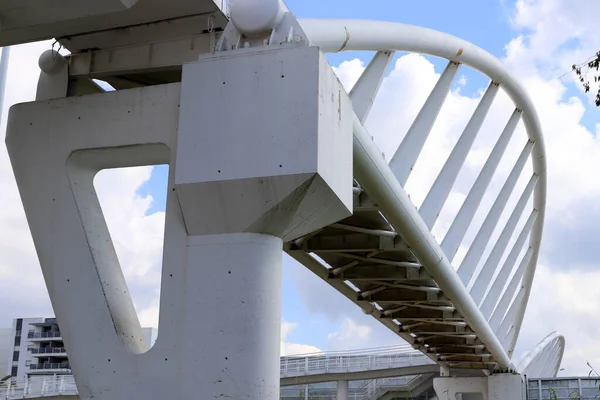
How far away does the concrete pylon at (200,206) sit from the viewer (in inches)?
303

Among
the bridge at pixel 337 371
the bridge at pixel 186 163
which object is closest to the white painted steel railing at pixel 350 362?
the bridge at pixel 337 371

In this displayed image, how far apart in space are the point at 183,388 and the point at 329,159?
267 cm

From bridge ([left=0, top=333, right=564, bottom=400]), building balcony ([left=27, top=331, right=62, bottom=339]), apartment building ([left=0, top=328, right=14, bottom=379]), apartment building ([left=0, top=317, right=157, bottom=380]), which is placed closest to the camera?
bridge ([left=0, top=333, right=564, bottom=400])

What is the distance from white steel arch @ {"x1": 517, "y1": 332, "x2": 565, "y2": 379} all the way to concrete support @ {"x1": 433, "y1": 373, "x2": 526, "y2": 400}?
1.89 metres

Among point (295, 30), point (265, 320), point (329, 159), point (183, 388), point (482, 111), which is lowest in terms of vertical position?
point (183, 388)

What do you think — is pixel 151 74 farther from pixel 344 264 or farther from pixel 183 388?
pixel 344 264

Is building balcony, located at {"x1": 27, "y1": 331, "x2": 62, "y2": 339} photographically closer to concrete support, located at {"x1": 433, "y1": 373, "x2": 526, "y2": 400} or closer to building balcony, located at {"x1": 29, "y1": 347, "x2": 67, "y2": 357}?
building balcony, located at {"x1": 29, "y1": 347, "x2": 67, "y2": 357}

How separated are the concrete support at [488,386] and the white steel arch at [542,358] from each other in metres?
1.89

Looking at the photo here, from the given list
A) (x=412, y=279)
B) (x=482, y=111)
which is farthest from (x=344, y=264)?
(x=482, y=111)

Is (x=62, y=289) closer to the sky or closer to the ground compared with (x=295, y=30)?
closer to the ground

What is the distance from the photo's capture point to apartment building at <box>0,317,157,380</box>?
107 metres

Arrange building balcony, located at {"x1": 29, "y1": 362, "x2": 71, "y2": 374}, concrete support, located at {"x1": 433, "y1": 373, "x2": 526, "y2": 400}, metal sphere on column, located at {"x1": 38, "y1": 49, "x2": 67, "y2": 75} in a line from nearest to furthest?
1. metal sphere on column, located at {"x1": 38, "y1": 49, "x2": 67, "y2": 75}
2. concrete support, located at {"x1": 433, "y1": 373, "x2": 526, "y2": 400}
3. building balcony, located at {"x1": 29, "y1": 362, "x2": 71, "y2": 374}

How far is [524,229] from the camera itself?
33969mm

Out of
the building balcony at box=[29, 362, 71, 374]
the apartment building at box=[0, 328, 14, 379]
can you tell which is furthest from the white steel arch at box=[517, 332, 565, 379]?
the apartment building at box=[0, 328, 14, 379]
